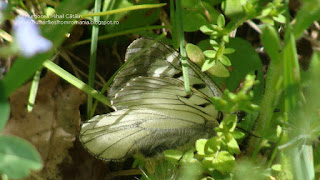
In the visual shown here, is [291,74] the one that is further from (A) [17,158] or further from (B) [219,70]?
(A) [17,158]

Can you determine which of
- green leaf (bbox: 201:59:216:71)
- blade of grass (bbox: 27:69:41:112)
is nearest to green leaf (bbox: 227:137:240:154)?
green leaf (bbox: 201:59:216:71)

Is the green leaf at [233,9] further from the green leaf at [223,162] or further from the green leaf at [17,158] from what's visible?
the green leaf at [17,158]

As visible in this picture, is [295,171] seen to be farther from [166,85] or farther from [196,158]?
[166,85]

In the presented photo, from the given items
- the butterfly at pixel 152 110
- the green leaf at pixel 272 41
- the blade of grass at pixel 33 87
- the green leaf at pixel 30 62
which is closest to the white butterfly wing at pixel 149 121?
the butterfly at pixel 152 110

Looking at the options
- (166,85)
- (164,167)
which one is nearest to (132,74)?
(166,85)

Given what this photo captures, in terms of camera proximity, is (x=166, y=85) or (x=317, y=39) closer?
(x=166, y=85)
